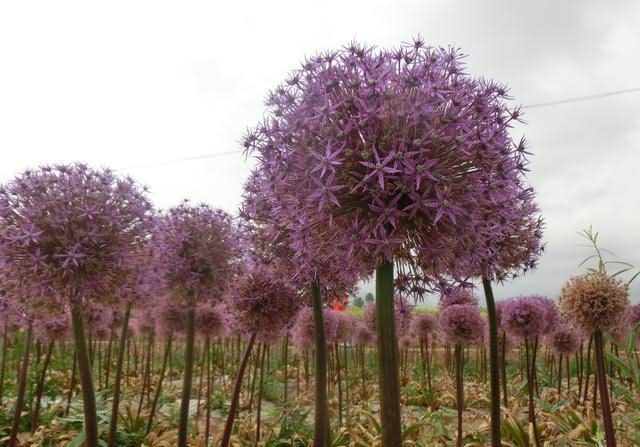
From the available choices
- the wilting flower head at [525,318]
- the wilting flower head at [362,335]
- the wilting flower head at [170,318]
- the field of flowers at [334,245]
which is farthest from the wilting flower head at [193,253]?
the wilting flower head at [362,335]

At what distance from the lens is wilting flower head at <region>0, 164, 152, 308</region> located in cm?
489

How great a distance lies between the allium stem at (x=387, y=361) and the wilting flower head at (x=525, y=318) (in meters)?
5.87

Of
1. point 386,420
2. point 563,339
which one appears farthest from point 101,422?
point 563,339

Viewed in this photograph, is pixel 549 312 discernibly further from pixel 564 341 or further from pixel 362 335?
pixel 362 335

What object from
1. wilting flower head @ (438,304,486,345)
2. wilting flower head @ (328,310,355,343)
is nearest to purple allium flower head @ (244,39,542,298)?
wilting flower head @ (438,304,486,345)

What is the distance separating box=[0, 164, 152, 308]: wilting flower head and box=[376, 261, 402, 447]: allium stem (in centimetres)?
303

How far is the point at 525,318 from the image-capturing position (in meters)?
8.31

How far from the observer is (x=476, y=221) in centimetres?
331

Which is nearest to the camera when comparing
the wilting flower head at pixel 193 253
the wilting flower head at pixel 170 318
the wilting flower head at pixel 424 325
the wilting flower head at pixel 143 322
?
the wilting flower head at pixel 193 253

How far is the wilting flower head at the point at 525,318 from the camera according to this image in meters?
8.24

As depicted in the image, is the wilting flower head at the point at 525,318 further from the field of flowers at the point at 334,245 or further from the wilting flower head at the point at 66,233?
the wilting flower head at the point at 66,233

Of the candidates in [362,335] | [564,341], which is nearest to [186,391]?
[362,335]

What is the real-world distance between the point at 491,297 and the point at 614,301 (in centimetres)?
138

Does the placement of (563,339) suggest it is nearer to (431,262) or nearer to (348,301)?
(348,301)
